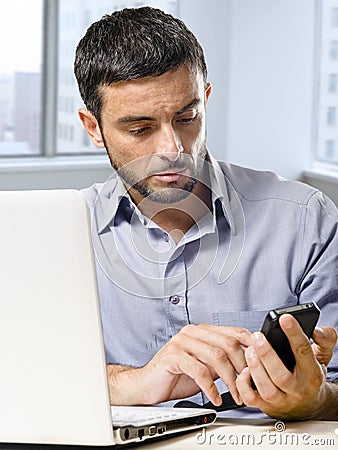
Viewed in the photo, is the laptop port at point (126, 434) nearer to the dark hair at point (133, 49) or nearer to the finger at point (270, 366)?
the finger at point (270, 366)

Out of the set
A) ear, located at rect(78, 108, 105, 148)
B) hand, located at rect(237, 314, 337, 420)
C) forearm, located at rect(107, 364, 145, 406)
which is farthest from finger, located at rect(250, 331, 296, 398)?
ear, located at rect(78, 108, 105, 148)

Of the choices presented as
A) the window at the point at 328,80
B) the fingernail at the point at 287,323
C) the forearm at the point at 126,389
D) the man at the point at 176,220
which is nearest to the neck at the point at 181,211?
the man at the point at 176,220

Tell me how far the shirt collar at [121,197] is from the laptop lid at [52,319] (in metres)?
0.60

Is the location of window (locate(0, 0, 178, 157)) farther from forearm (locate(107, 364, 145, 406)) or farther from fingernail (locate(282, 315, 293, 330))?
fingernail (locate(282, 315, 293, 330))

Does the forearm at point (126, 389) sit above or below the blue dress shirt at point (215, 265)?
below

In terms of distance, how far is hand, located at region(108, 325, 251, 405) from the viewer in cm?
100

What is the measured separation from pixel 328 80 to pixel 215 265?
3.13 meters

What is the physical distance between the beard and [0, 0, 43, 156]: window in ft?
9.67

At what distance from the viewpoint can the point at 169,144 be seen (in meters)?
1.31

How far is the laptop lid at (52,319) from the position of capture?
2.69 feet

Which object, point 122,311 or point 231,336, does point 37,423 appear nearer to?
point 231,336

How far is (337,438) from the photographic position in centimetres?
94

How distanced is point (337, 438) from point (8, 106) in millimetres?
3543

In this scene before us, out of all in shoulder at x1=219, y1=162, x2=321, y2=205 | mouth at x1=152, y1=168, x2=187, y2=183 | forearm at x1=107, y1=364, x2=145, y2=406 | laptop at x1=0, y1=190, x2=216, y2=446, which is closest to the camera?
laptop at x1=0, y1=190, x2=216, y2=446
